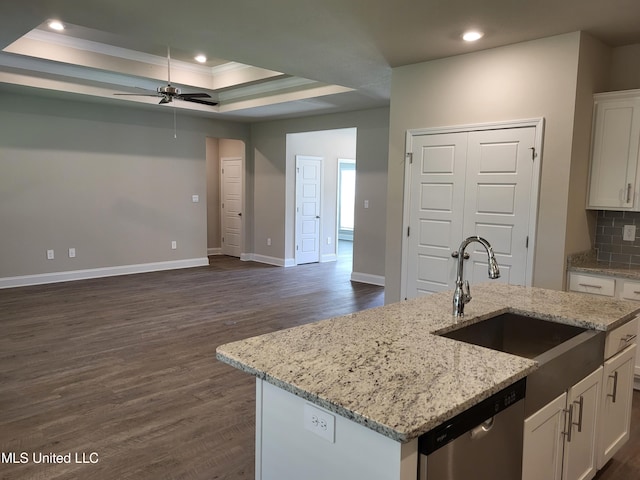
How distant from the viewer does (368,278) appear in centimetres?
739

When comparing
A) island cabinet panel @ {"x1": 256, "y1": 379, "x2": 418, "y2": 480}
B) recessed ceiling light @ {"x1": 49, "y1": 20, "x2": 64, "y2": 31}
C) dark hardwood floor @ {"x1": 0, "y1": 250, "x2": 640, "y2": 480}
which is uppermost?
recessed ceiling light @ {"x1": 49, "y1": 20, "x2": 64, "y2": 31}

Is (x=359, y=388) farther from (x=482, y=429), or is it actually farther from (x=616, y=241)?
(x=616, y=241)

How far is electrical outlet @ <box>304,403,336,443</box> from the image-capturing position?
1.32 meters

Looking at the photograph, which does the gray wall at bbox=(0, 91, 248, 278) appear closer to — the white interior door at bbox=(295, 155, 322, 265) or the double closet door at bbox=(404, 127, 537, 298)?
the white interior door at bbox=(295, 155, 322, 265)

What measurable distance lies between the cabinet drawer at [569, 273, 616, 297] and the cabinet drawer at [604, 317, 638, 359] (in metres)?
1.13

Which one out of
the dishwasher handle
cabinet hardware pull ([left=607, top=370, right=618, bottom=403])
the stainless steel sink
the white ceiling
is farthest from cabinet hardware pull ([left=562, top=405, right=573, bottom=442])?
the white ceiling

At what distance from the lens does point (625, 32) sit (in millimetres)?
3457

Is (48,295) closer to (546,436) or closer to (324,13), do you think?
(324,13)

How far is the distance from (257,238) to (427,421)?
8192 millimetres

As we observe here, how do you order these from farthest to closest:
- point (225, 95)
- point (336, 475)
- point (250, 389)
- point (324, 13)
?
point (225, 95) < point (250, 389) < point (324, 13) < point (336, 475)

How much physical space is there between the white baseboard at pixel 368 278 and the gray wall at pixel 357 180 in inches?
1.9

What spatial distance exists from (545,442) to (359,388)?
970 millimetres

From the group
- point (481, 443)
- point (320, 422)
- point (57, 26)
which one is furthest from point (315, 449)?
point (57, 26)

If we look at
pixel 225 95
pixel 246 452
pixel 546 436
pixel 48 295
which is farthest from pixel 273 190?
pixel 546 436
